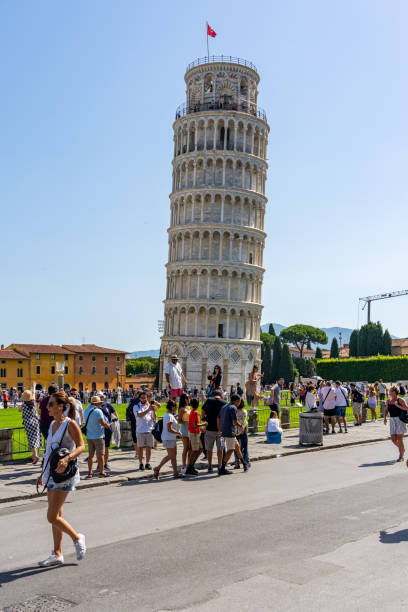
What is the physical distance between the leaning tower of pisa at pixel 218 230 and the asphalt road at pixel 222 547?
61.6 m

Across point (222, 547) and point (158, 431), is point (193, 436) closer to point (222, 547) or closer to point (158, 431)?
point (158, 431)

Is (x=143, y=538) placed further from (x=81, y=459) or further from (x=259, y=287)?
(x=259, y=287)

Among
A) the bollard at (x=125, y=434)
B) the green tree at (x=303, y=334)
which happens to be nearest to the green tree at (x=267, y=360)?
the green tree at (x=303, y=334)

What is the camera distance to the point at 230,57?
78.9 m

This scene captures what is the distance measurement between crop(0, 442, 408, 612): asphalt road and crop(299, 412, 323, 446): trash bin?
599 centimetres

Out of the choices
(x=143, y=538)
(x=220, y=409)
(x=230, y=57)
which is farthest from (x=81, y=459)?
(x=230, y=57)

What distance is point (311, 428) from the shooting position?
20.7m

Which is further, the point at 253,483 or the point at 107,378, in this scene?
the point at 107,378

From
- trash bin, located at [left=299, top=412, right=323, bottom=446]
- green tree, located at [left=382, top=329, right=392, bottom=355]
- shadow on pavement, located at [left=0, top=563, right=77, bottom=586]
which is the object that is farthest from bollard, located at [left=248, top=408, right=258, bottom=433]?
green tree, located at [left=382, top=329, right=392, bottom=355]

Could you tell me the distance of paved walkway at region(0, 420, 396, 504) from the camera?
1358cm

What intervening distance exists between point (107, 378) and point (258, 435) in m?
93.5

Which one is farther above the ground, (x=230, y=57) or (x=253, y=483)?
(x=230, y=57)

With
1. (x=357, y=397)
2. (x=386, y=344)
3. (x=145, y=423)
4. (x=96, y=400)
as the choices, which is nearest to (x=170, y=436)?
(x=145, y=423)

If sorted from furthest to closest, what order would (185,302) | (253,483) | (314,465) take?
(185,302), (314,465), (253,483)
